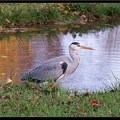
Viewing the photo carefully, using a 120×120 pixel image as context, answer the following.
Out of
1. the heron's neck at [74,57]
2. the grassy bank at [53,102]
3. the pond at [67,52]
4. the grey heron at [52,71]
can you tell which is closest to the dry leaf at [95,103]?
the grassy bank at [53,102]

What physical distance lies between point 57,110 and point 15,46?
6.75 m

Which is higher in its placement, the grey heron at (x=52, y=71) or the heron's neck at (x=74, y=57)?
the heron's neck at (x=74, y=57)

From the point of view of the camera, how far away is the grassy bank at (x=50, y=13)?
1557 centimetres

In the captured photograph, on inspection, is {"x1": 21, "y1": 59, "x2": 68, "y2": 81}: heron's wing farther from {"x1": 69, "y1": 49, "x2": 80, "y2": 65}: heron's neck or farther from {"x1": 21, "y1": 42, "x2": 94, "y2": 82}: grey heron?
{"x1": 69, "y1": 49, "x2": 80, "y2": 65}: heron's neck

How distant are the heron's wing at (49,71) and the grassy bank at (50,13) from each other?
24.1 feet

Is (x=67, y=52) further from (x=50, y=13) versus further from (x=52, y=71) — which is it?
(x=50, y=13)

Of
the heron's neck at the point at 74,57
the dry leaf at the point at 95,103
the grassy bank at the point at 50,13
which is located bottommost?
the dry leaf at the point at 95,103

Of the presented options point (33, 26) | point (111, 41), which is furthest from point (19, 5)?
Result: point (111, 41)

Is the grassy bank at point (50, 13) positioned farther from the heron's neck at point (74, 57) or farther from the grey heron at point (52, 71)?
the grey heron at point (52, 71)

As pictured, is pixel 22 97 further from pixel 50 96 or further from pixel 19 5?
pixel 19 5

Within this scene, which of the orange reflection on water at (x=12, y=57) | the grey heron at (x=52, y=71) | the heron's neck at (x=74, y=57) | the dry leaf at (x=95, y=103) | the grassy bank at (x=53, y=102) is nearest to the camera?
the grassy bank at (x=53, y=102)

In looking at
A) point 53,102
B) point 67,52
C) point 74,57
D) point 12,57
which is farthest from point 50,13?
point 53,102

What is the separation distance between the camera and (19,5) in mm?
16594

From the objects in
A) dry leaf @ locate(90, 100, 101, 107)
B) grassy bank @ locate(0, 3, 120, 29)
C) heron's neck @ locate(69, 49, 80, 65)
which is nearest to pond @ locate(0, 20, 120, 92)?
heron's neck @ locate(69, 49, 80, 65)
